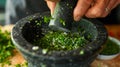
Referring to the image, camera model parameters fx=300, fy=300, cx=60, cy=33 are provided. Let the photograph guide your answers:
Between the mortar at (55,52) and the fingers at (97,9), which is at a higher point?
the fingers at (97,9)

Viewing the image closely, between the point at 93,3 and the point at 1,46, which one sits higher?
the point at 93,3

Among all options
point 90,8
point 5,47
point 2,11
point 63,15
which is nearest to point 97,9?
point 90,8

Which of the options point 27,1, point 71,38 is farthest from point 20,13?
point 71,38

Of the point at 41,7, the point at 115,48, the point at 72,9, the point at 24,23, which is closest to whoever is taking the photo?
the point at 72,9

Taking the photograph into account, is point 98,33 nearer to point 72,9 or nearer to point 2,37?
point 72,9

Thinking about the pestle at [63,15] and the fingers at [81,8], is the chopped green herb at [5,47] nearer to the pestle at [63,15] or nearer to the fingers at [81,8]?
the pestle at [63,15]

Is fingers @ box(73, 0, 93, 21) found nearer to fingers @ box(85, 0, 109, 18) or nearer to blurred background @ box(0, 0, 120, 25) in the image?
fingers @ box(85, 0, 109, 18)

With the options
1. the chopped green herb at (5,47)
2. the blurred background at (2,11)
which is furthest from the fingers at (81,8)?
the blurred background at (2,11)

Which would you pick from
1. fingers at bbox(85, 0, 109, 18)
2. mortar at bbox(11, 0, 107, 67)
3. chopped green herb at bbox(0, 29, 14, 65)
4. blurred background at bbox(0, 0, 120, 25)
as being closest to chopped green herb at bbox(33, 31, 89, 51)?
→ mortar at bbox(11, 0, 107, 67)

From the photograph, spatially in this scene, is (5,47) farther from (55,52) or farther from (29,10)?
(55,52)
